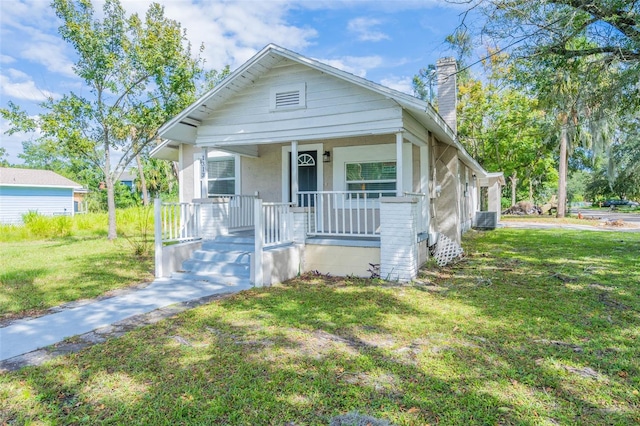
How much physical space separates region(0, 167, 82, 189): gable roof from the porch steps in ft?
78.5

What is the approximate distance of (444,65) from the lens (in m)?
9.12

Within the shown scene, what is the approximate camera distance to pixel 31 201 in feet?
84.8

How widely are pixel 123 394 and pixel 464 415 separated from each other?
2.53 metres

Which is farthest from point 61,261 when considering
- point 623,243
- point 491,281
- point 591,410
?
point 623,243

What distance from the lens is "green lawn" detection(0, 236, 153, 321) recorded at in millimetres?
5586

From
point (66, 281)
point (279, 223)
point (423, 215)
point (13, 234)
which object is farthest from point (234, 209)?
point (13, 234)

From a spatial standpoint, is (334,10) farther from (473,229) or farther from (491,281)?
(473,229)

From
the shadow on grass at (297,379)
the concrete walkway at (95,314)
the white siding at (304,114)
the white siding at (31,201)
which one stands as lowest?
the shadow on grass at (297,379)

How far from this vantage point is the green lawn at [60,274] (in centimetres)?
559

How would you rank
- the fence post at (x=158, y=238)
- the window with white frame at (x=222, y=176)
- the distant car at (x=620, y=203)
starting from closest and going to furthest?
the fence post at (x=158, y=238)
the window with white frame at (x=222, y=176)
the distant car at (x=620, y=203)

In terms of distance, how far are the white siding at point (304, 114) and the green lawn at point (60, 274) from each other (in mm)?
3368

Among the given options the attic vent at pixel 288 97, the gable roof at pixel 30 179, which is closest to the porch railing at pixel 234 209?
the attic vent at pixel 288 97

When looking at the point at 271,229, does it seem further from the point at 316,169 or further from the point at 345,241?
the point at 316,169

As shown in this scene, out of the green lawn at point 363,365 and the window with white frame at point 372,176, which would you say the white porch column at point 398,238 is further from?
the window with white frame at point 372,176
